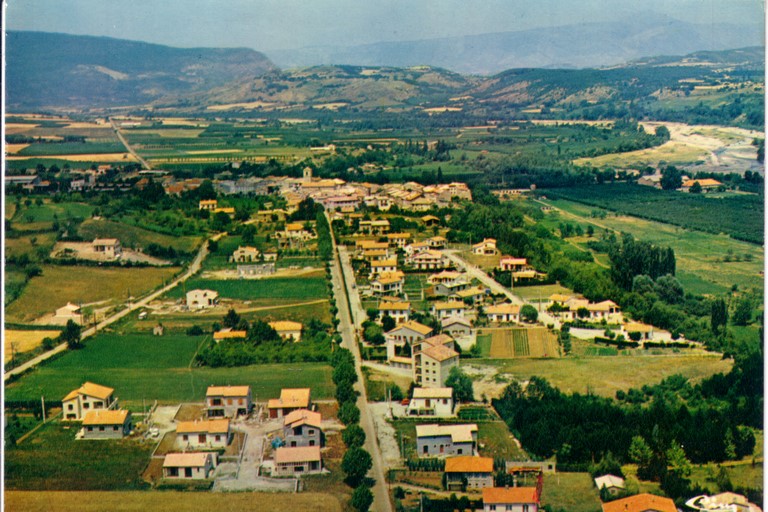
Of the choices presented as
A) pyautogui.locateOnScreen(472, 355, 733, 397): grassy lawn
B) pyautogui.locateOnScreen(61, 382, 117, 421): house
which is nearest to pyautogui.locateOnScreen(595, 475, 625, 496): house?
pyautogui.locateOnScreen(472, 355, 733, 397): grassy lawn

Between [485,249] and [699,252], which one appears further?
[699,252]

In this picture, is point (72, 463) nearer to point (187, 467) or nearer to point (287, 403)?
point (187, 467)

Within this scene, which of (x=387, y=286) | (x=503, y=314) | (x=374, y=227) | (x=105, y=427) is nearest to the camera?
(x=105, y=427)

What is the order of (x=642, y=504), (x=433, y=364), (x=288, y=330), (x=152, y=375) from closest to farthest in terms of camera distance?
(x=642, y=504) → (x=433, y=364) → (x=152, y=375) → (x=288, y=330)

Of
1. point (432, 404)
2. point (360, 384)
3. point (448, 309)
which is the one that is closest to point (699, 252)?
point (448, 309)

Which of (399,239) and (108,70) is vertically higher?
(108,70)

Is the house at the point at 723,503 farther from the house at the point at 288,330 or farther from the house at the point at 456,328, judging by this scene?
the house at the point at 288,330

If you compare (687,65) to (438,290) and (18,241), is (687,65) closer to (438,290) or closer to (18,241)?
(438,290)
